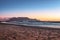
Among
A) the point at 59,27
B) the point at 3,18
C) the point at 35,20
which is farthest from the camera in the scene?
the point at 3,18

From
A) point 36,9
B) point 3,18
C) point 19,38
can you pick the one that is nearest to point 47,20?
point 36,9

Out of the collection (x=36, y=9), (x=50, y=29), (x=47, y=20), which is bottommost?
(x=50, y=29)

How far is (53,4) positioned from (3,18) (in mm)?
851

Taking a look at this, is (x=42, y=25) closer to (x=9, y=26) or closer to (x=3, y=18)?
(x=9, y=26)

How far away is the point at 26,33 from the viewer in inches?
75.4

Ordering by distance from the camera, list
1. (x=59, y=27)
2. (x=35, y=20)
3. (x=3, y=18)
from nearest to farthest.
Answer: (x=59, y=27), (x=35, y=20), (x=3, y=18)

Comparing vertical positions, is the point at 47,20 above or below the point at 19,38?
above

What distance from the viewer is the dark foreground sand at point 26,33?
5.92 feet

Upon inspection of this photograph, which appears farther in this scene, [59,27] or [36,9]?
[36,9]

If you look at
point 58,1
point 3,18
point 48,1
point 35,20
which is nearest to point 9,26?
point 3,18

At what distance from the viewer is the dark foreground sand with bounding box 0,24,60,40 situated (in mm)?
1805

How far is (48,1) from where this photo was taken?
1896 millimetres

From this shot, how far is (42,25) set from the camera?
6.22 ft

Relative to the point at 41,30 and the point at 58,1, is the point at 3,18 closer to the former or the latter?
the point at 41,30
